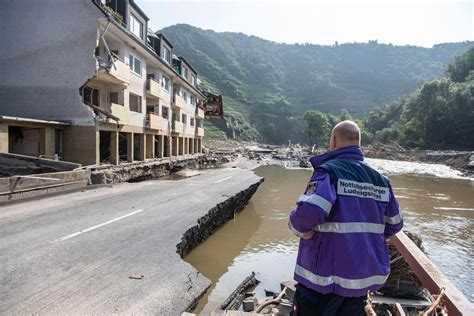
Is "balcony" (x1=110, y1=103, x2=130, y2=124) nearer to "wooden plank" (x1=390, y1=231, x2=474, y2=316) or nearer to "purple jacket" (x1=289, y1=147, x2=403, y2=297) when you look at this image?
"wooden plank" (x1=390, y1=231, x2=474, y2=316)

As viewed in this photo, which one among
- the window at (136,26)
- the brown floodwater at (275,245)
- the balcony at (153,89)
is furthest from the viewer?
the balcony at (153,89)

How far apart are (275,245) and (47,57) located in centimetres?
1675

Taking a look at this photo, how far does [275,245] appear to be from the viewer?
11555 millimetres

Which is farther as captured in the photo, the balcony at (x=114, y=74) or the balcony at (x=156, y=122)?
the balcony at (x=156, y=122)

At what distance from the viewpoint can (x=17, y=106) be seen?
20297mm

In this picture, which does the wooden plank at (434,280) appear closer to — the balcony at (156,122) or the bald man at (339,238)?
the bald man at (339,238)

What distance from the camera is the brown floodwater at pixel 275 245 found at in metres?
8.46

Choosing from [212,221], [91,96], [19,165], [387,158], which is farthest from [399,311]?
[387,158]

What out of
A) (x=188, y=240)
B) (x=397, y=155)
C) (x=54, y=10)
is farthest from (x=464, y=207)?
(x=397, y=155)

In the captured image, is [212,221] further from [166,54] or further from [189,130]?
[189,130]

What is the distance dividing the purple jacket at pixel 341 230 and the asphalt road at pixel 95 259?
2678 mm

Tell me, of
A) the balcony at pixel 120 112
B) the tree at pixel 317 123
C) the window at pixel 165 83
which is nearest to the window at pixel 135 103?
the balcony at pixel 120 112

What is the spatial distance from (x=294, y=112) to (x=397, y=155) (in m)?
102

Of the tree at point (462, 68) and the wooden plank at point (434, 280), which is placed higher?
the tree at point (462, 68)
